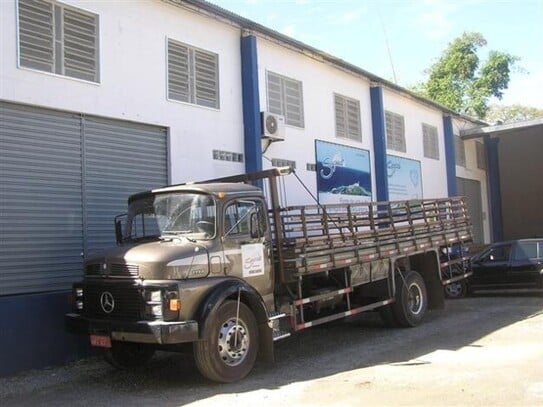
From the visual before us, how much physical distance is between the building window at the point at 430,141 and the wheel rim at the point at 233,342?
15434 mm

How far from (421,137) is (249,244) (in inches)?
578

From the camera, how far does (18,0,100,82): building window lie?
30.8 feet

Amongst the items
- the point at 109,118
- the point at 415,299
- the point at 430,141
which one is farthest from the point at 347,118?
the point at 109,118

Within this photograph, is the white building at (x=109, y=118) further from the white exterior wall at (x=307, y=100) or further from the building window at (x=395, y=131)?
the building window at (x=395, y=131)

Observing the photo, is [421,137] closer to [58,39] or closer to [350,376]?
[58,39]

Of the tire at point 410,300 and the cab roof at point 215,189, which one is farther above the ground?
the cab roof at point 215,189

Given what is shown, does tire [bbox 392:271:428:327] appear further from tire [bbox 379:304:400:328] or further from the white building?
the white building

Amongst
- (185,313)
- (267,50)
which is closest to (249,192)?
(185,313)

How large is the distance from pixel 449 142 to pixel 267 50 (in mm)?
11355

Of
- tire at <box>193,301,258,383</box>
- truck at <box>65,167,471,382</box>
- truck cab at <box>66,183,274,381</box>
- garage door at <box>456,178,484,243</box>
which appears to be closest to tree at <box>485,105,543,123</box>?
garage door at <box>456,178,484,243</box>

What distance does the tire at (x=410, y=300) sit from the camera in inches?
436

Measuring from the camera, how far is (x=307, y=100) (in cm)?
1566

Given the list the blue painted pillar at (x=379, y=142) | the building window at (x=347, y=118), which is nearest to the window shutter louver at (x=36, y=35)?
the building window at (x=347, y=118)

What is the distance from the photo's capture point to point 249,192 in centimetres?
843
